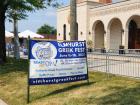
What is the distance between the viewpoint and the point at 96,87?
36.3 feet

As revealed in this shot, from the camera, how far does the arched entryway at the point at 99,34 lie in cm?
4238

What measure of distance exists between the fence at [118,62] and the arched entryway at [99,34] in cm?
2637

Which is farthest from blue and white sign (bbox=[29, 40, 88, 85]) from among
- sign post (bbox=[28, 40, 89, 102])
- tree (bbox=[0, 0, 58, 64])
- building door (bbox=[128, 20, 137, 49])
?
building door (bbox=[128, 20, 137, 49])

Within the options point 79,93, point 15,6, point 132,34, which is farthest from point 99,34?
point 79,93

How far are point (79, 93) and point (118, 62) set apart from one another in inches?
193

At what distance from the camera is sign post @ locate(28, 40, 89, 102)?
1043 centimetres

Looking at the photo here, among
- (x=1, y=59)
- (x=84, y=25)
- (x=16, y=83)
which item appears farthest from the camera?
(x=84, y=25)

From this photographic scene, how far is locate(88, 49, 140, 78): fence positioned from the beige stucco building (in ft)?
63.5

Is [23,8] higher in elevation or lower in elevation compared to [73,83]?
higher

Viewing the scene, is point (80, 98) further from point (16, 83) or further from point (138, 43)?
point (138, 43)

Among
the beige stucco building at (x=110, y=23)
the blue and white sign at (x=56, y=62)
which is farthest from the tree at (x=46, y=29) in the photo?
the blue and white sign at (x=56, y=62)

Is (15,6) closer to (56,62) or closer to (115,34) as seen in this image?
(56,62)

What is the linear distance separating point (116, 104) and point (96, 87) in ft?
7.86

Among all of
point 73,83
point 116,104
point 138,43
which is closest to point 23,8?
point 73,83
